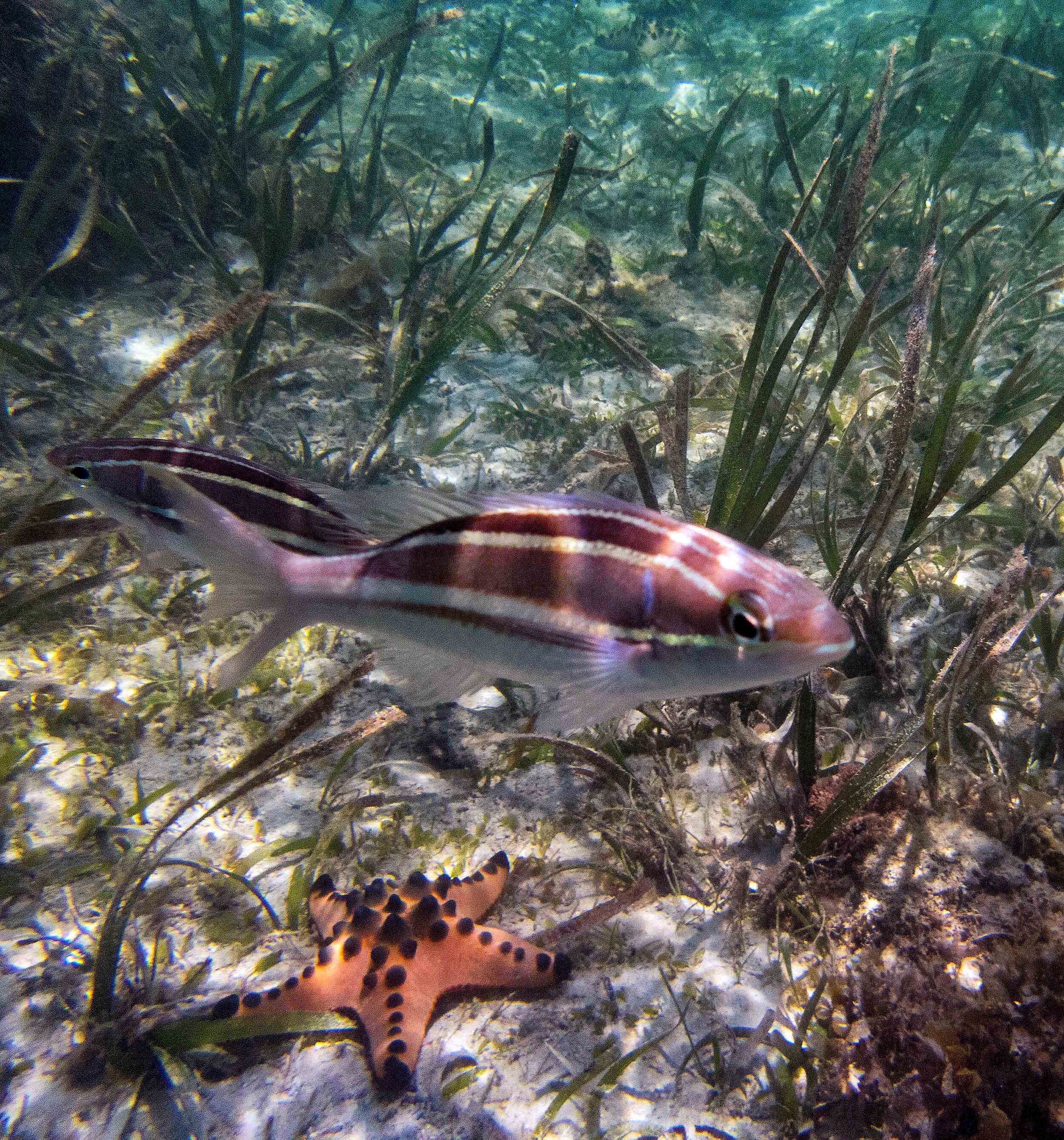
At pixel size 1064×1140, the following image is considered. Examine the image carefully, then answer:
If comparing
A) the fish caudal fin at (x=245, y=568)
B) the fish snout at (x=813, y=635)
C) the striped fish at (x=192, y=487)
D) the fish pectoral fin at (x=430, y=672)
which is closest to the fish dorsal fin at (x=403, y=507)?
the fish caudal fin at (x=245, y=568)

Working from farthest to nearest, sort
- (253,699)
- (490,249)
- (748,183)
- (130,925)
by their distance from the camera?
(748,183) → (490,249) → (253,699) → (130,925)

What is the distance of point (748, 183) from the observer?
7.44 metres

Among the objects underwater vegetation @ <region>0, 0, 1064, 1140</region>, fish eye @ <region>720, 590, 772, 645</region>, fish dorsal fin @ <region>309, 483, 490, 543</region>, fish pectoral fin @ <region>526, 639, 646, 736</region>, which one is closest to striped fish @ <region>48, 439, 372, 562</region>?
underwater vegetation @ <region>0, 0, 1064, 1140</region>

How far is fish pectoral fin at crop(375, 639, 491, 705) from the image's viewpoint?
1.68m

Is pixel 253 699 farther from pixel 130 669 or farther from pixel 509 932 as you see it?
pixel 509 932

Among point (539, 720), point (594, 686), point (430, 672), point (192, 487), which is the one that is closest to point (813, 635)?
point (594, 686)

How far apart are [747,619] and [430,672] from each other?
83cm

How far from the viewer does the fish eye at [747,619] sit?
131 cm

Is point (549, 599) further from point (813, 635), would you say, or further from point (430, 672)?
point (813, 635)

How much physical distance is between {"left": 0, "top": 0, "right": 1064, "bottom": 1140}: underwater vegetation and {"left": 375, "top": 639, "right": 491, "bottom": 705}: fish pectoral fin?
0.02 metres

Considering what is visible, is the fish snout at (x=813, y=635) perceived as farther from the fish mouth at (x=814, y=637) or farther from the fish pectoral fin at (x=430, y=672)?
the fish pectoral fin at (x=430, y=672)

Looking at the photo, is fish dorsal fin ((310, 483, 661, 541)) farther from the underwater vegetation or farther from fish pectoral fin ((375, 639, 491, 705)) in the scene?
fish pectoral fin ((375, 639, 491, 705))

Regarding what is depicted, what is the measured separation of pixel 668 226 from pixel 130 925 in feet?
26.8

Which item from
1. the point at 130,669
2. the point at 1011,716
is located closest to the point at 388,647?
the point at 130,669
